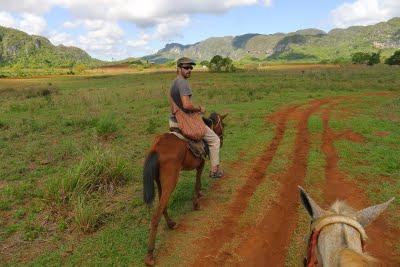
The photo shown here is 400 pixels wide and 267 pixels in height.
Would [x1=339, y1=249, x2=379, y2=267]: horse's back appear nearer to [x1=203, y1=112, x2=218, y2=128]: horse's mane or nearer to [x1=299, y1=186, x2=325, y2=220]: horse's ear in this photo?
[x1=299, y1=186, x2=325, y2=220]: horse's ear

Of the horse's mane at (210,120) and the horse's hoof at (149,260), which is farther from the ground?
the horse's mane at (210,120)

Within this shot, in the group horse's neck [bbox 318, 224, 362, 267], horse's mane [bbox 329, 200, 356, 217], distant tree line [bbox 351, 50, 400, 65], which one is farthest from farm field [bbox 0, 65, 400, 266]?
distant tree line [bbox 351, 50, 400, 65]

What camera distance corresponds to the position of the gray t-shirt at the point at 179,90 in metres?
6.21

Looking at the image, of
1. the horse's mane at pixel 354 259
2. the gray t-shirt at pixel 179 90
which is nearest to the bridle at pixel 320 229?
the horse's mane at pixel 354 259

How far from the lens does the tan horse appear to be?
6.77ft

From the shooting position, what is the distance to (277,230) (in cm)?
621

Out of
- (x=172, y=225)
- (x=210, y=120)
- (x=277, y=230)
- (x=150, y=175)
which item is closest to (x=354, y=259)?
(x=150, y=175)

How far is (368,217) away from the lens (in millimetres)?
2312

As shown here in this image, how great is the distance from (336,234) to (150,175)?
372cm

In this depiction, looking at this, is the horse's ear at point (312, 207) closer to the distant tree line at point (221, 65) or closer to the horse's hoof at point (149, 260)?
the horse's hoof at point (149, 260)

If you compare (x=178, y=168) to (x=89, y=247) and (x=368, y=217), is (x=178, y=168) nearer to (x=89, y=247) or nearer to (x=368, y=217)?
(x=89, y=247)

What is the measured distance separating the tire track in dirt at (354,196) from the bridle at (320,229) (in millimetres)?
1597

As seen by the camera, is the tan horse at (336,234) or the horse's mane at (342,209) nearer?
the tan horse at (336,234)

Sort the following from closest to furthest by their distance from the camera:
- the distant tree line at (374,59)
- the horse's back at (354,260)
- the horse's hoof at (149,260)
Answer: the horse's back at (354,260) → the horse's hoof at (149,260) → the distant tree line at (374,59)
